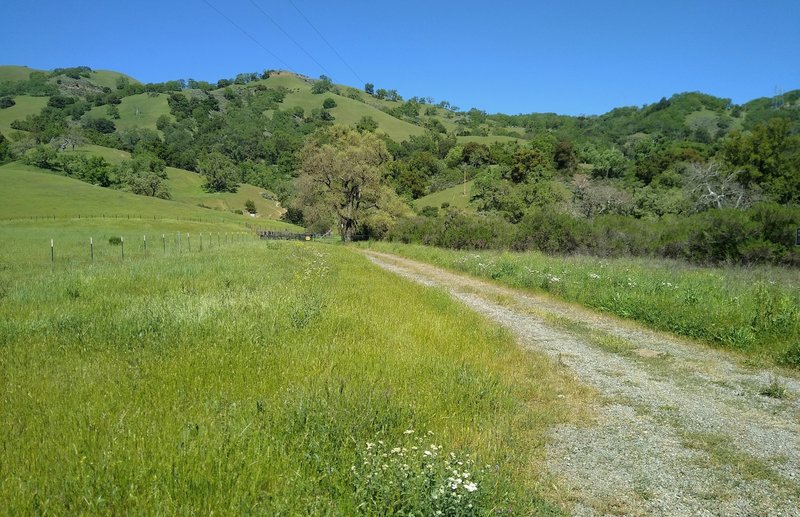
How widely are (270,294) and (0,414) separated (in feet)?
20.3

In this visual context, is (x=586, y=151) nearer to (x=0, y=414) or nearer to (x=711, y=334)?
(x=711, y=334)

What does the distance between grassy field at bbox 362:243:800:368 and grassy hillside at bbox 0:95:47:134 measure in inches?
7627

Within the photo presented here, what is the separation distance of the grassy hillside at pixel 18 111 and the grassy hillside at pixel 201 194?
4937 cm

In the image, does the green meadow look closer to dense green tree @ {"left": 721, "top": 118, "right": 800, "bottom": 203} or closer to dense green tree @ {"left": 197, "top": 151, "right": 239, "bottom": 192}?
dense green tree @ {"left": 721, "top": 118, "right": 800, "bottom": 203}

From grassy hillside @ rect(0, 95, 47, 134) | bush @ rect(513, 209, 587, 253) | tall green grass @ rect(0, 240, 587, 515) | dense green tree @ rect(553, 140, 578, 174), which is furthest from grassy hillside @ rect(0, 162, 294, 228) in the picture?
grassy hillside @ rect(0, 95, 47, 134)

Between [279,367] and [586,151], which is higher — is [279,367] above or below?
below

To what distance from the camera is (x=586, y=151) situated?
109m

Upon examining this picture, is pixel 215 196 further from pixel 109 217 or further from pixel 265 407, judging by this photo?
pixel 265 407

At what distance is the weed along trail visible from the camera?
3.85 meters

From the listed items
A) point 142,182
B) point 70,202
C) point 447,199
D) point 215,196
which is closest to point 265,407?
point 447,199

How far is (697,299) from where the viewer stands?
1115 cm

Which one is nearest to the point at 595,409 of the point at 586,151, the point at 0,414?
the point at 0,414

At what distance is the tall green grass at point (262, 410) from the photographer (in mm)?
3307

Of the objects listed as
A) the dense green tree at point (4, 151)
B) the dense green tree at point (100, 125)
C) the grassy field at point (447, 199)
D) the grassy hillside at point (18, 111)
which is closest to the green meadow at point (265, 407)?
the grassy field at point (447, 199)
